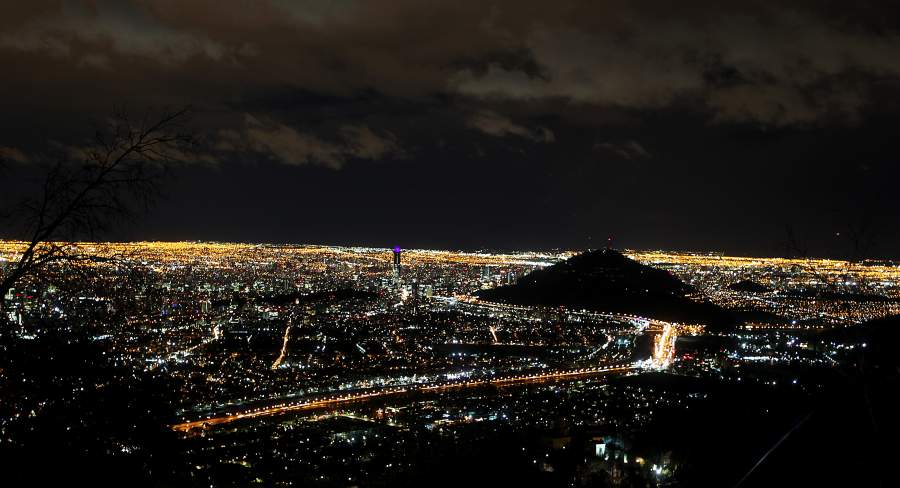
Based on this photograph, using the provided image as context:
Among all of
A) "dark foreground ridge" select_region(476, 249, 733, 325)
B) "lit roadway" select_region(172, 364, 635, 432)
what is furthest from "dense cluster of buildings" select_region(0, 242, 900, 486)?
"dark foreground ridge" select_region(476, 249, 733, 325)

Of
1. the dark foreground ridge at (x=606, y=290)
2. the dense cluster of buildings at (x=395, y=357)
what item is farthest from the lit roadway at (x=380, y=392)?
the dark foreground ridge at (x=606, y=290)

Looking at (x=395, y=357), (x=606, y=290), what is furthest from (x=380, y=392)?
(x=606, y=290)

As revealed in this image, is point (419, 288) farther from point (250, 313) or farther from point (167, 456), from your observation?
point (167, 456)

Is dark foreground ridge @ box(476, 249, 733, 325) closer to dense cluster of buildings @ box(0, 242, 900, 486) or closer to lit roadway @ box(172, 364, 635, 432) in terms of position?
dense cluster of buildings @ box(0, 242, 900, 486)

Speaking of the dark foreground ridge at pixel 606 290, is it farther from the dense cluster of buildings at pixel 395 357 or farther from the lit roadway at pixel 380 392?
the lit roadway at pixel 380 392

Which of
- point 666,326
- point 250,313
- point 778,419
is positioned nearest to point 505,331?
point 666,326
